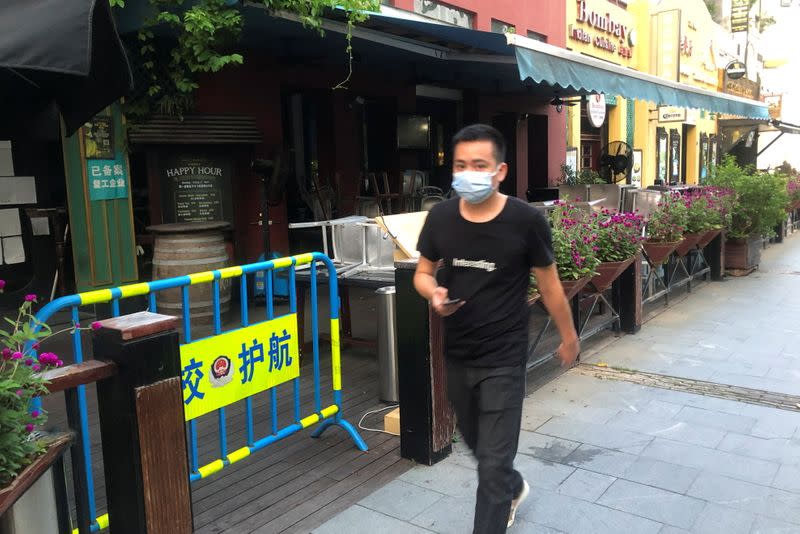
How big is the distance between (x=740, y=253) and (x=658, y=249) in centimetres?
339

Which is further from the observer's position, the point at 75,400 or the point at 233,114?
the point at 233,114

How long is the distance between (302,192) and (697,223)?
16.7 ft

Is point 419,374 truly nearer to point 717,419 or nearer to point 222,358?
point 222,358

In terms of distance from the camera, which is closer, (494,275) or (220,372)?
(494,275)

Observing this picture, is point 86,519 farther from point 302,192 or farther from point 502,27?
point 502,27

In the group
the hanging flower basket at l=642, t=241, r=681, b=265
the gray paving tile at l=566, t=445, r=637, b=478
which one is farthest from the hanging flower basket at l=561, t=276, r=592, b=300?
the hanging flower basket at l=642, t=241, r=681, b=265

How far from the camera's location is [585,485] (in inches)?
138

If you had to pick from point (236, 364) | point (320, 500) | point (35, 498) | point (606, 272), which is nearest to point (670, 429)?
point (606, 272)

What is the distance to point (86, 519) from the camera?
2570mm

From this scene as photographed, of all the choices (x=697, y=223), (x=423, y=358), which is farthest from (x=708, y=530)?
(x=697, y=223)

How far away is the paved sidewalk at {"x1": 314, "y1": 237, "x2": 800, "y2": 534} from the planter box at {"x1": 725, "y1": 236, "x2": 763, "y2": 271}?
4.08 metres

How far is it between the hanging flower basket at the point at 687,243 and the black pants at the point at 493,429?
19.1ft

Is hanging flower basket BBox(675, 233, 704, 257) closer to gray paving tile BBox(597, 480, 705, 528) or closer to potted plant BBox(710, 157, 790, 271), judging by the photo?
potted plant BBox(710, 157, 790, 271)

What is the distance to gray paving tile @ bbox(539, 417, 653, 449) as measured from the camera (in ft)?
13.2
